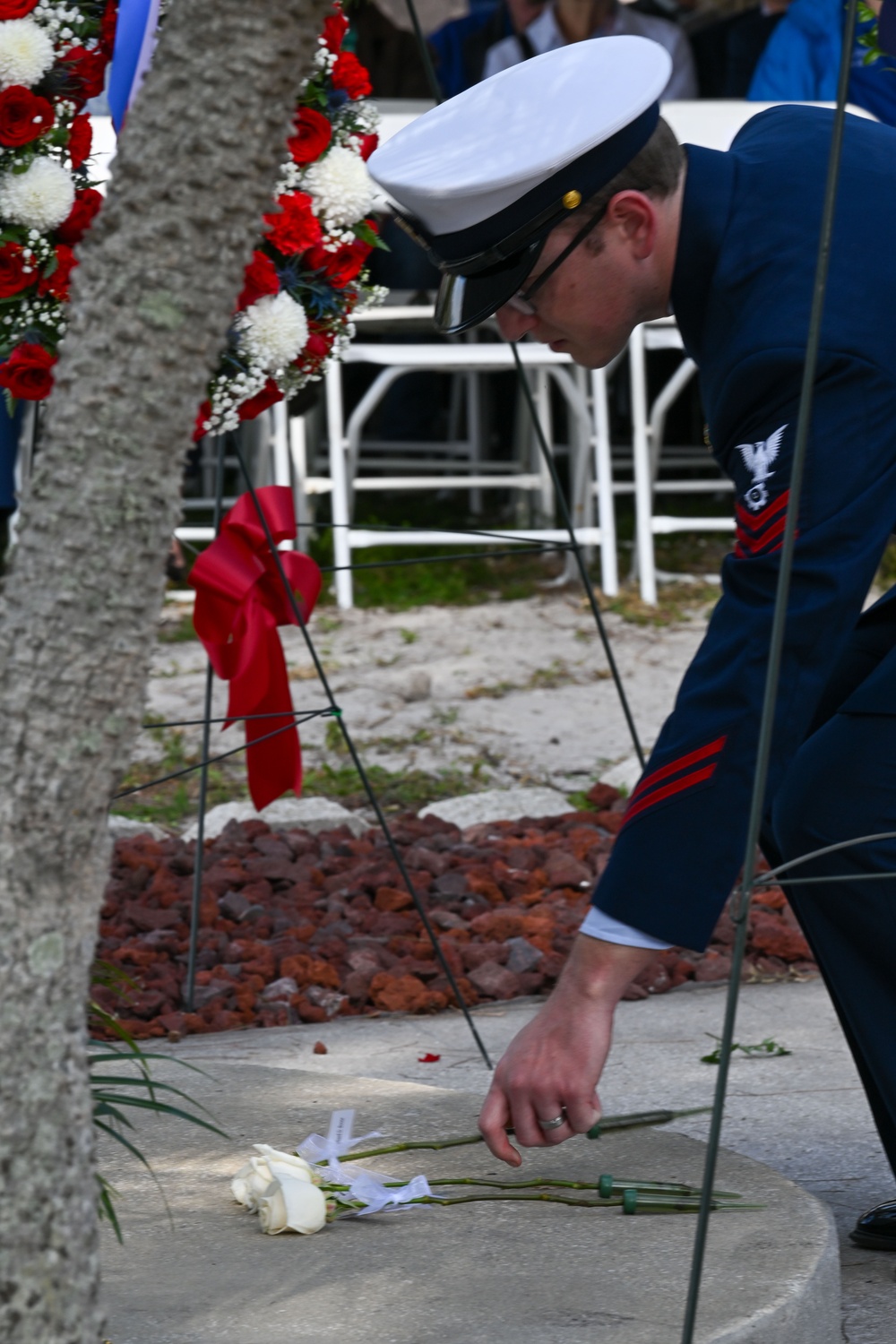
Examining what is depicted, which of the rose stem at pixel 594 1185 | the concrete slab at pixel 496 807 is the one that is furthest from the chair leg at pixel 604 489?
the rose stem at pixel 594 1185

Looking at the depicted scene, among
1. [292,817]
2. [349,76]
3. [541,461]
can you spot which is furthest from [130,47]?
[541,461]

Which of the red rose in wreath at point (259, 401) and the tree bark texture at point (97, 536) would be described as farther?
the red rose in wreath at point (259, 401)

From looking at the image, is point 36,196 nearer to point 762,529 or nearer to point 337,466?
point 762,529

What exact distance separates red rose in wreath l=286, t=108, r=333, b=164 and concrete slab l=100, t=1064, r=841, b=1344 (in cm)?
129

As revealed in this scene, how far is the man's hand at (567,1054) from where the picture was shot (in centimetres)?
157

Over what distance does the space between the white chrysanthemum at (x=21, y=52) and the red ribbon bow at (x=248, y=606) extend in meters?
0.63

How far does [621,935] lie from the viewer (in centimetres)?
163

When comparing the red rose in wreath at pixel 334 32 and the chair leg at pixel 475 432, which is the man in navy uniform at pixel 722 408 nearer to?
the red rose in wreath at pixel 334 32

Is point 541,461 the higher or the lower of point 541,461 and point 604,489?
the lower

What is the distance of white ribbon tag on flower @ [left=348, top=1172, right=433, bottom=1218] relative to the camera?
1.79 meters

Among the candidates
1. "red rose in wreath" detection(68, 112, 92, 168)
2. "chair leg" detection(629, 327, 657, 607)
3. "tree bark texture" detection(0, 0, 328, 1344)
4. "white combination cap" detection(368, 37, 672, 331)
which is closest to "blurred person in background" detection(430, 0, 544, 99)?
"chair leg" detection(629, 327, 657, 607)

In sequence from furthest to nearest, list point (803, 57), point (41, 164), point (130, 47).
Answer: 1. point (803, 57)
2. point (41, 164)
3. point (130, 47)

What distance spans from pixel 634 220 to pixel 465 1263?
3.52 ft

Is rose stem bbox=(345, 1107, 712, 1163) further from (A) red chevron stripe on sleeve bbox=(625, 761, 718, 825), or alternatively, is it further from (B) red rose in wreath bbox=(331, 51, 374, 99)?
(B) red rose in wreath bbox=(331, 51, 374, 99)
